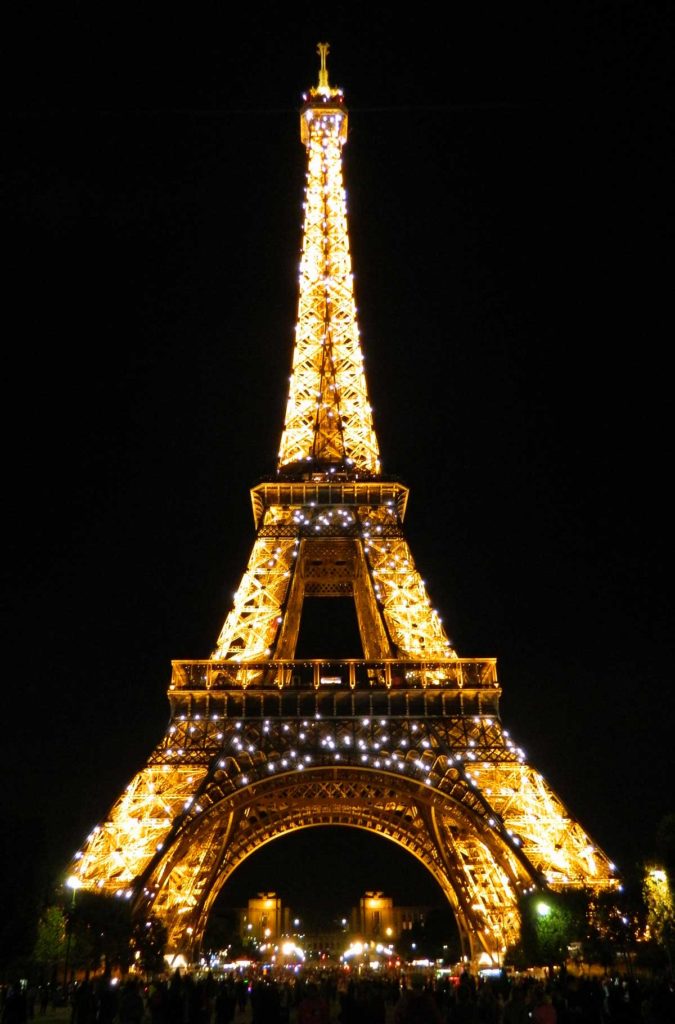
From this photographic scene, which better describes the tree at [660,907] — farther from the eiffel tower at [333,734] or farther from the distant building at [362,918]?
the distant building at [362,918]

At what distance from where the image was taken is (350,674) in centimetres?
3297

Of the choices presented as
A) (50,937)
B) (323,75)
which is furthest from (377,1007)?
(323,75)

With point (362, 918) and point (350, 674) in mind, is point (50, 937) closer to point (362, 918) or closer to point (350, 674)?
point (350, 674)

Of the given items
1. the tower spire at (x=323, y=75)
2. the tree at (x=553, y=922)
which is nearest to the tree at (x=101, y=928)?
the tree at (x=553, y=922)

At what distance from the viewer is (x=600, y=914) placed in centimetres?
2678

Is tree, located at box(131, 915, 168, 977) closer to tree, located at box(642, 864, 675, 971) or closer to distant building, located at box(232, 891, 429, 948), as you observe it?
tree, located at box(642, 864, 675, 971)

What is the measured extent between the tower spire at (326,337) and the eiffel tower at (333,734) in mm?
122

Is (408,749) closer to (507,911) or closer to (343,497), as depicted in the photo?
(507,911)

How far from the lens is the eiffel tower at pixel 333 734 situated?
94.6 ft

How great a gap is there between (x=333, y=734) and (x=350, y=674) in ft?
7.96

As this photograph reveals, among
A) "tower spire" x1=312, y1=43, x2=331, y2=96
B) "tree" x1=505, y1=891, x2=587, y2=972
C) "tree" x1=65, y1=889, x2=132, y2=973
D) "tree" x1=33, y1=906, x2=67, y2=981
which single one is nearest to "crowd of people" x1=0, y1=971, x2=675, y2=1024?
"tree" x1=505, y1=891, x2=587, y2=972

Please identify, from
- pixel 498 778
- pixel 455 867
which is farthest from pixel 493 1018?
pixel 455 867

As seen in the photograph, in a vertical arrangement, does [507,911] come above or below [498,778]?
below

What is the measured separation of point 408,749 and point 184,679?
879cm
